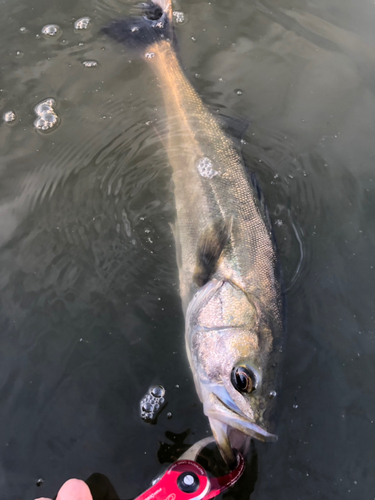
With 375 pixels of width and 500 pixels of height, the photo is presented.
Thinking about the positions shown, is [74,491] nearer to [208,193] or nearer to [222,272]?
[222,272]

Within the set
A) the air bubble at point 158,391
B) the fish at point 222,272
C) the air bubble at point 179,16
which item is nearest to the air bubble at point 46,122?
the fish at point 222,272

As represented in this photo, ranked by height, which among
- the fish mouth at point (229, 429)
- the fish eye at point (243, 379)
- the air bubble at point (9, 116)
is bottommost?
the fish mouth at point (229, 429)

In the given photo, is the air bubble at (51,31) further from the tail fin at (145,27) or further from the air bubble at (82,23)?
the tail fin at (145,27)

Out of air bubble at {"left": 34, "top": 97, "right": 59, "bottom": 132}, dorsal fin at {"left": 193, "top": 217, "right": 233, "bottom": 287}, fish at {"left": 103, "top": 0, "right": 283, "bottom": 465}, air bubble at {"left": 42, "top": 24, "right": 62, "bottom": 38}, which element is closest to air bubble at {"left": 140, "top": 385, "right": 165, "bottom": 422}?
fish at {"left": 103, "top": 0, "right": 283, "bottom": 465}

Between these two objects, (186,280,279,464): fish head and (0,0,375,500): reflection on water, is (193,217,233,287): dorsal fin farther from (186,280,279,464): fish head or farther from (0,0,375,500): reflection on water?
(0,0,375,500): reflection on water

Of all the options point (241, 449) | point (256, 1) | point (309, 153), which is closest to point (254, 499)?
point (241, 449)

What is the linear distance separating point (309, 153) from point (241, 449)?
276 centimetres

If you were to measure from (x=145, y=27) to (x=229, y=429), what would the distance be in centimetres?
387

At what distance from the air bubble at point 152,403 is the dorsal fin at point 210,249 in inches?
30.9

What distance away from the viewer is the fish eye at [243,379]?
83.7 inches

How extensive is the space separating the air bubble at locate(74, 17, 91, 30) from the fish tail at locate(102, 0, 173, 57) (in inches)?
11.2

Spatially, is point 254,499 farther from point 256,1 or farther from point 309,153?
point 256,1

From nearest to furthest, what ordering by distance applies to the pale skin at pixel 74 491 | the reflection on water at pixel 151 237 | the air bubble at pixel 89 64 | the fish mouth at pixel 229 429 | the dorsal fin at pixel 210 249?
the fish mouth at pixel 229 429 < the pale skin at pixel 74 491 < the reflection on water at pixel 151 237 < the dorsal fin at pixel 210 249 < the air bubble at pixel 89 64

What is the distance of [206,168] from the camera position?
303cm
